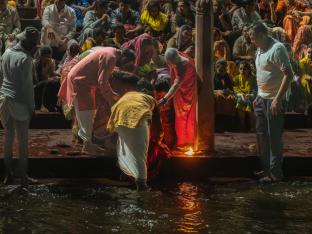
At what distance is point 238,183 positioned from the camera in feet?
34.7

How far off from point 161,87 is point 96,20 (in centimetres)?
541

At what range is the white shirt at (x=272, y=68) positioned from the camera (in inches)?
395

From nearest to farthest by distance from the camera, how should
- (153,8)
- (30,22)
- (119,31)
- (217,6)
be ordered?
(119,31) → (153,8) → (30,22) → (217,6)

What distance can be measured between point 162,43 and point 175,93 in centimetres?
510

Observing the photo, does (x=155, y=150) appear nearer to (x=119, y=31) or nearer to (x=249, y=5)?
(x=119, y=31)

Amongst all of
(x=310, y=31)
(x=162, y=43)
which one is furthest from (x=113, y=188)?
(x=310, y=31)

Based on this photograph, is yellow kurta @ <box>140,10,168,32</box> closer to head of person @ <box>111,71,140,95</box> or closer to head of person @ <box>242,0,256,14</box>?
head of person @ <box>242,0,256,14</box>

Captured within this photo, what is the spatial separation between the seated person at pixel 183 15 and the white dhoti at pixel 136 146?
22.8 ft

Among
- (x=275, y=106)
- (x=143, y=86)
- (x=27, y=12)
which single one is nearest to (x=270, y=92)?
(x=275, y=106)

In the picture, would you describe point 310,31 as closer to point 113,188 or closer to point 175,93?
point 175,93

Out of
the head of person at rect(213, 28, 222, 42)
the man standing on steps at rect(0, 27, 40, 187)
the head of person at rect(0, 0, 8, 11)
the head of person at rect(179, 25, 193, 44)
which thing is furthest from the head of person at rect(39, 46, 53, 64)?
the man standing on steps at rect(0, 27, 40, 187)

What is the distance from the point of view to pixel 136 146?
32.8ft

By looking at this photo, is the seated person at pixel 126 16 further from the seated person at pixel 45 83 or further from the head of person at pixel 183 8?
the seated person at pixel 45 83

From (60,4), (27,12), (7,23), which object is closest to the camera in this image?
(7,23)
